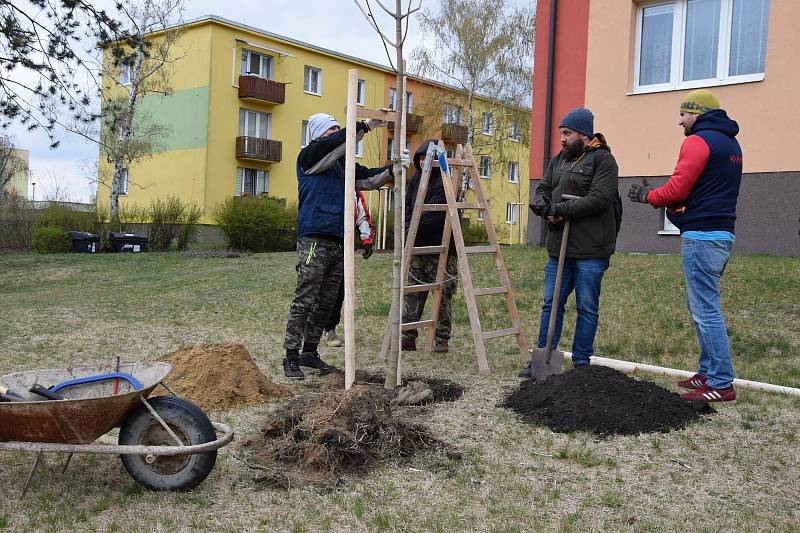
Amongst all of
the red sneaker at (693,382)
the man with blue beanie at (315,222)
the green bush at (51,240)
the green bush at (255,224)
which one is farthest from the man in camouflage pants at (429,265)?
the green bush at (51,240)

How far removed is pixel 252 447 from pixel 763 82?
11.6 meters

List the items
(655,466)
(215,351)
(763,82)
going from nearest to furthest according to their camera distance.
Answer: (655,466) < (215,351) < (763,82)

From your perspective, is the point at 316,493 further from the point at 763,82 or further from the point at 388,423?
the point at 763,82

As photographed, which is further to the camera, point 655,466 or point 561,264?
point 561,264

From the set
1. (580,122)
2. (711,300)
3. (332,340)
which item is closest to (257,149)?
(332,340)

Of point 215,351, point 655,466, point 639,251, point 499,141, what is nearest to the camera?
point 655,466

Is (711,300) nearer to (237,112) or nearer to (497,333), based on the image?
(497,333)

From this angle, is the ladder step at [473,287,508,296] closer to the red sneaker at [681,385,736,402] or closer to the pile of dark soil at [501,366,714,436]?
the pile of dark soil at [501,366,714,436]

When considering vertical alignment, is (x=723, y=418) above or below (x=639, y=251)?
below

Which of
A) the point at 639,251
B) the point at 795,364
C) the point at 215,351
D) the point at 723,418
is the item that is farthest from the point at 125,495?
the point at 639,251

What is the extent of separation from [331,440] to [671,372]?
335cm

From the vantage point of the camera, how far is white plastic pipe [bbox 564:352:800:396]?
5.44m

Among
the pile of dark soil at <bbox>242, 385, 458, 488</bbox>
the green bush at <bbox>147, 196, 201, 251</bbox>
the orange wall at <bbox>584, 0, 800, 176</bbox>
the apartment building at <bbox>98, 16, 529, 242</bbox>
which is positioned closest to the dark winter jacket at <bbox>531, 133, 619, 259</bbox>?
the pile of dark soil at <bbox>242, 385, 458, 488</bbox>

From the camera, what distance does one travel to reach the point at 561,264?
5.79 meters
